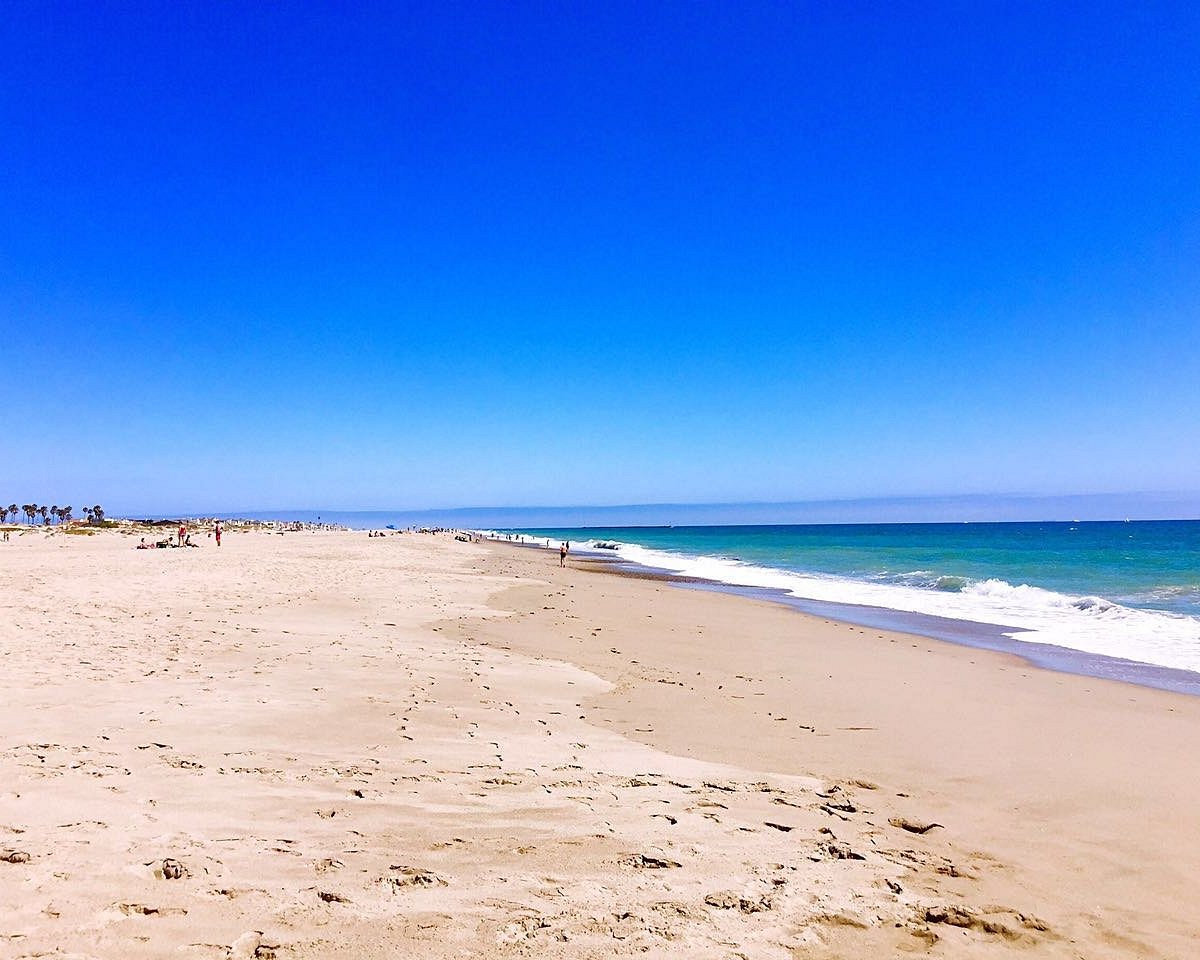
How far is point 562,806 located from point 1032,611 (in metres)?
22.4

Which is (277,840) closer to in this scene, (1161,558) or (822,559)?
(822,559)

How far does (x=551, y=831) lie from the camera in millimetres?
4738

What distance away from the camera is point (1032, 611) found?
2241 centimetres

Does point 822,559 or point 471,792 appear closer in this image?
point 471,792

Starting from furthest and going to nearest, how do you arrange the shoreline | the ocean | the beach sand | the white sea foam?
the white sea foam < the ocean < the shoreline < the beach sand

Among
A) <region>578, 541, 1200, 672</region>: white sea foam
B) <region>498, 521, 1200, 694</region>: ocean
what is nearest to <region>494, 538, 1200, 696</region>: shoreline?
<region>498, 521, 1200, 694</region>: ocean

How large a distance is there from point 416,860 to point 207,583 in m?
17.3

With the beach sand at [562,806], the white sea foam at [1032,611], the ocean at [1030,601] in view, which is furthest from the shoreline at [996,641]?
the beach sand at [562,806]

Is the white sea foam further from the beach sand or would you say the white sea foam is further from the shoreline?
the beach sand

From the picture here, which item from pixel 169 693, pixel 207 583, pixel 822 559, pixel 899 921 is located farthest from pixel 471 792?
pixel 822 559

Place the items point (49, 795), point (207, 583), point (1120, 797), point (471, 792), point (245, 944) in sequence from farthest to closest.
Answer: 1. point (207, 583)
2. point (1120, 797)
3. point (471, 792)
4. point (49, 795)
5. point (245, 944)

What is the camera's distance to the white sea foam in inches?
609

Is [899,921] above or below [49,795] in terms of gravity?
below

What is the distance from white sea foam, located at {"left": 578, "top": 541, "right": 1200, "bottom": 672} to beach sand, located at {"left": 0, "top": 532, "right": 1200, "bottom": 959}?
550cm
